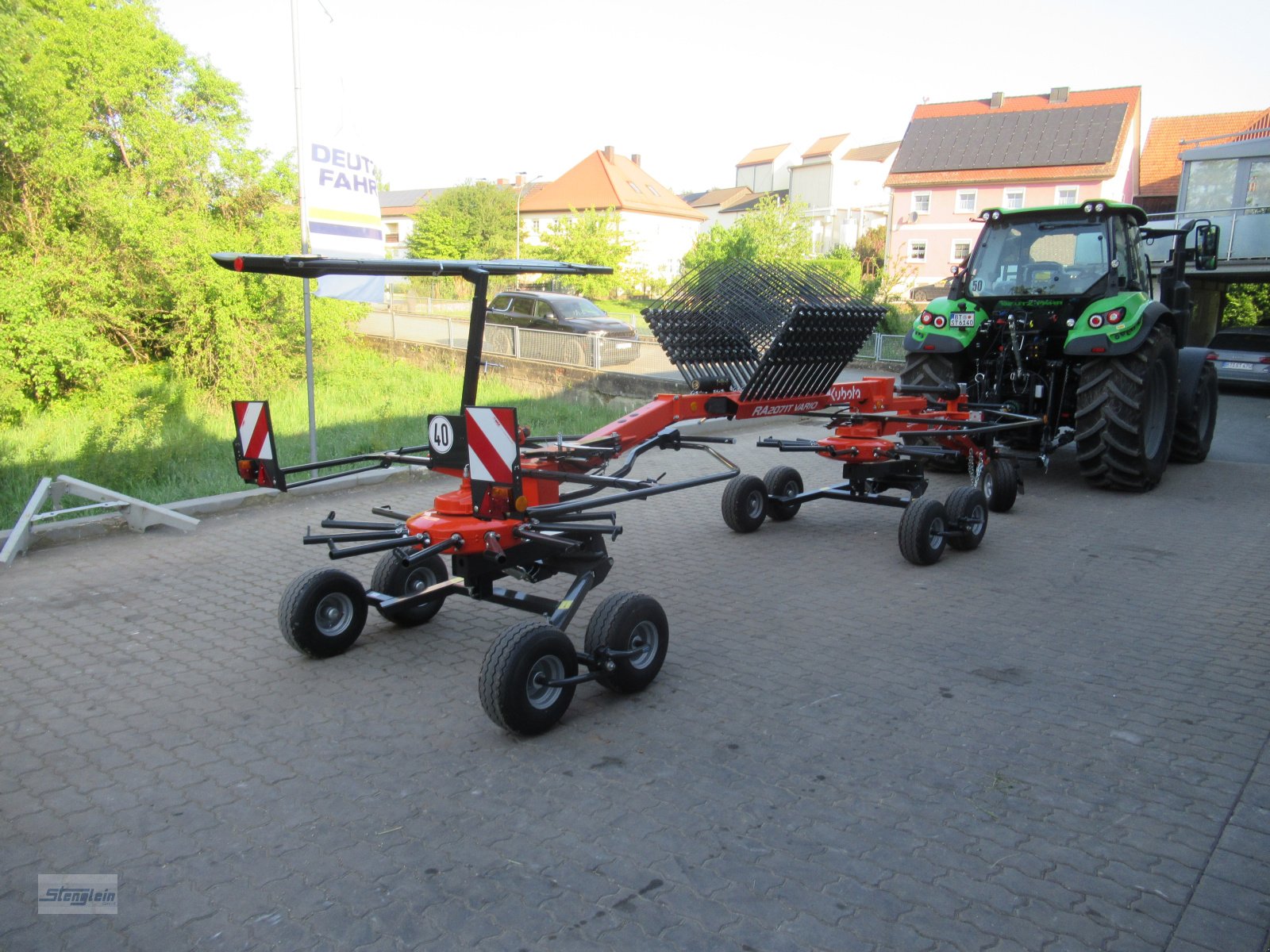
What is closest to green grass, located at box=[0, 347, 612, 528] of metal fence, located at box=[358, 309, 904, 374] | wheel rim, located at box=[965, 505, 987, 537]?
metal fence, located at box=[358, 309, 904, 374]

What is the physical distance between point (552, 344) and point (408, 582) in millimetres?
13628

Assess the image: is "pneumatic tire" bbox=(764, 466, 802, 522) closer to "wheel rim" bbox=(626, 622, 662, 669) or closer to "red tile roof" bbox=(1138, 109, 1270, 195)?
"wheel rim" bbox=(626, 622, 662, 669)

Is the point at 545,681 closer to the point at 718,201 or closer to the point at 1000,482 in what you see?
the point at 1000,482

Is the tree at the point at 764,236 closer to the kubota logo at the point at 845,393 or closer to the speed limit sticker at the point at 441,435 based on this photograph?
the kubota logo at the point at 845,393

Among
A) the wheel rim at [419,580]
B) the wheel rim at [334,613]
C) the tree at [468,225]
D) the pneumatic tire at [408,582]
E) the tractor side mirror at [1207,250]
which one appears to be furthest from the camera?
the tree at [468,225]

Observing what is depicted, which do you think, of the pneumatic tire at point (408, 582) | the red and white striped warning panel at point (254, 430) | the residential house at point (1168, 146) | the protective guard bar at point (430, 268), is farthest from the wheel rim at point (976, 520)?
the residential house at point (1168, 146)

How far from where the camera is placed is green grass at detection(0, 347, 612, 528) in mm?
9438

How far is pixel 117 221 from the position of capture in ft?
54.0

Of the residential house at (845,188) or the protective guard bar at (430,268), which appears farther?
the residential house at (845,188)

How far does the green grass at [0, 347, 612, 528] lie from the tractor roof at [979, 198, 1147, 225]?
5426 mm

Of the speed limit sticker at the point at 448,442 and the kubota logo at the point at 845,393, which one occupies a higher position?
the kubota logo at the point at 845,393

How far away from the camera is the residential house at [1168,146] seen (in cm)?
4300

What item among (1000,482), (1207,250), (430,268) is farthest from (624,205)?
(430,268)

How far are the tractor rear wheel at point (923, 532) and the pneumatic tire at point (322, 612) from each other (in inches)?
151
